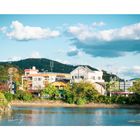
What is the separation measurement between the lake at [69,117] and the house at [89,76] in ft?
1.62

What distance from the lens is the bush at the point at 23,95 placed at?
36.4 feet

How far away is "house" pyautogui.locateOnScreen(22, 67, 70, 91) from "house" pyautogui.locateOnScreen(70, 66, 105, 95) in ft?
0.63

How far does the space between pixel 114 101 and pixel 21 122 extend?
3564 mm

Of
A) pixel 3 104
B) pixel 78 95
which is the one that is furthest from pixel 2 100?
pixel 78 95

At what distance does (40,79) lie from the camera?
10.8 metres

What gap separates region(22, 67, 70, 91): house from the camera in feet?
35.2

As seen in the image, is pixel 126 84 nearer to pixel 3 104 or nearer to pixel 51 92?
pixel 51 92

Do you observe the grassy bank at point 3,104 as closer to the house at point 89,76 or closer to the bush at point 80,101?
the house at point 89,76

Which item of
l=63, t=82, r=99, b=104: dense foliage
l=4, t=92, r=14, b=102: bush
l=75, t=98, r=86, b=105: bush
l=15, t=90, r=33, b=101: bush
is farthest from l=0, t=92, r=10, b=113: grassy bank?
l=75, t=98, r=86, b=105: bush

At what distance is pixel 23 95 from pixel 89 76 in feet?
4.16

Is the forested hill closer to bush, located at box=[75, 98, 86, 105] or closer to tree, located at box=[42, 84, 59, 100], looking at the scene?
tree, located at box=[42, 84, 59, 100]
